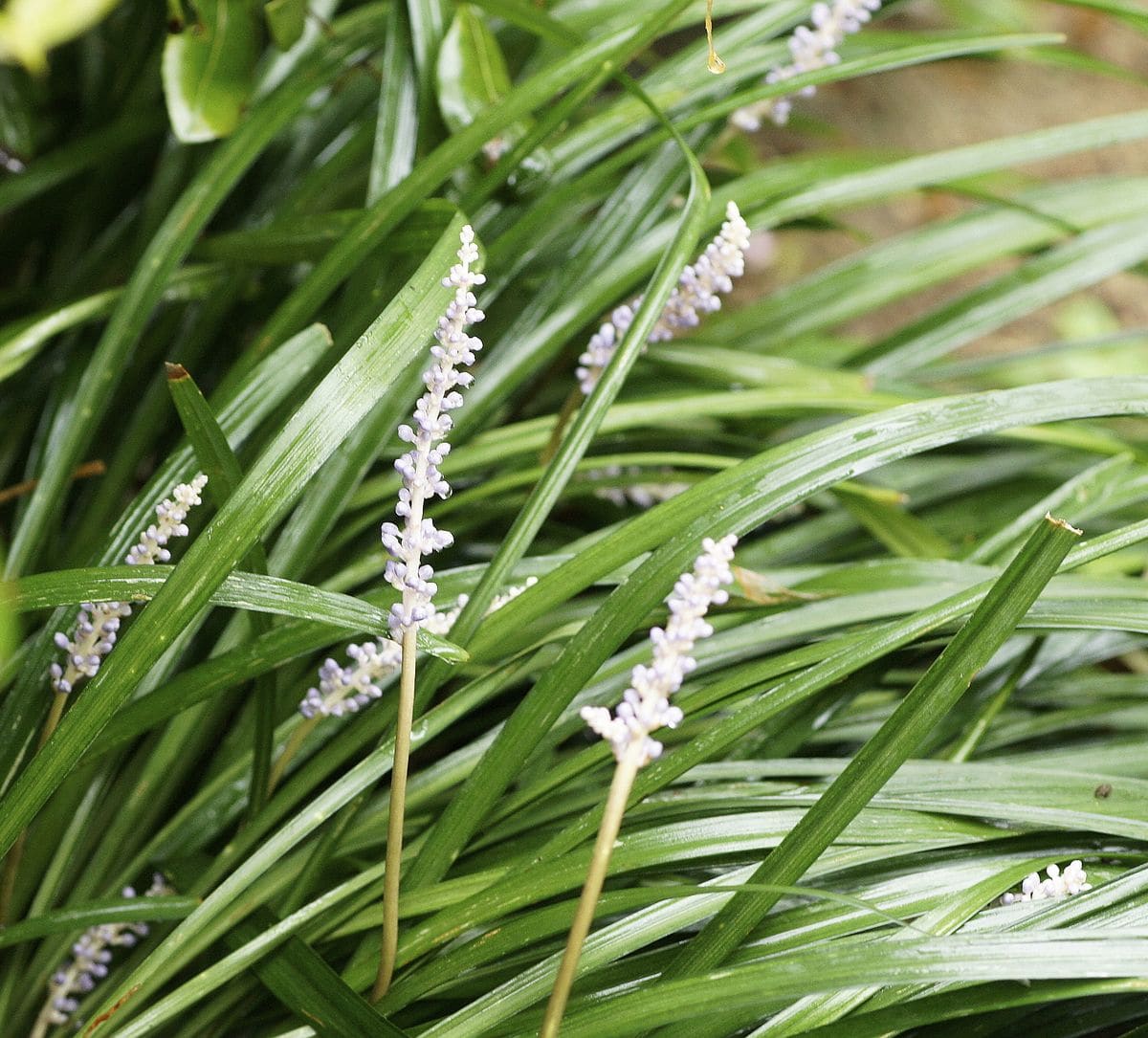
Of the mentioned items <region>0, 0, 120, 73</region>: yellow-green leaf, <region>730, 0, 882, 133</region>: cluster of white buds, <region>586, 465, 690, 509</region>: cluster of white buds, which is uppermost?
<region>730, 0, 882, 133</region>: cluster of white buds

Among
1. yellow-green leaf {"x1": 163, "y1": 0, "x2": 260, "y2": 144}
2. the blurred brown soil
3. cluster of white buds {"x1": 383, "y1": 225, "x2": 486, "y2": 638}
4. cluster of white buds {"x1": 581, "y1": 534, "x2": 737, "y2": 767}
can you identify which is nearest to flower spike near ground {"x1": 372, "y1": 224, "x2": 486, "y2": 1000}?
cluster of white buds {"x1": 383, "y1": 225, "x2": 486, "y2": 638}

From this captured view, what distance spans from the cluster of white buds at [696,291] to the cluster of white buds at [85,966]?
0.49 meters

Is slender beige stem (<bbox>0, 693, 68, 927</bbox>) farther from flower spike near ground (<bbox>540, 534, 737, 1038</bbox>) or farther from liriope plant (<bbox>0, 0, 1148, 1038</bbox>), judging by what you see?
flower spike near ground (<bbox>540, 534, 737, 1038</bbox>)

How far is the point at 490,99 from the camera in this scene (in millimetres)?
842

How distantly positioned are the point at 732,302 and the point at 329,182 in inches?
35.1

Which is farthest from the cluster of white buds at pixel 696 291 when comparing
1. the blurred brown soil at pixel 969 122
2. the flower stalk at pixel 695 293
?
the blurred brown soil at pixel 969 122

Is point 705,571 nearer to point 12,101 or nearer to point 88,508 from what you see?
point 88,508

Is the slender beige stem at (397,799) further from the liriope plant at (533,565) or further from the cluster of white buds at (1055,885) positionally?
the cluster of white buds at (1055,885)

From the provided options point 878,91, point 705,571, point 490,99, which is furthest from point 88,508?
point 878,91

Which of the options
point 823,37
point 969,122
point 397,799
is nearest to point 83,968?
point 397,799

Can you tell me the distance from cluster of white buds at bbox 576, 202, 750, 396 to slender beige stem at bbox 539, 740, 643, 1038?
330 millimetres

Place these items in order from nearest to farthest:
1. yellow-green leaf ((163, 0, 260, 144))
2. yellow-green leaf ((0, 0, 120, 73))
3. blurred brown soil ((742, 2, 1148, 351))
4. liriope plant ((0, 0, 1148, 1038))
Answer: yellow-green leaf ((0, 0, 120, 73)), liriope plant ((0, 0, 1148, 1038)), yellow-green leaf ((163, 0, 260, 144)), blurred brown soil ((742, 2, 1148, 351))

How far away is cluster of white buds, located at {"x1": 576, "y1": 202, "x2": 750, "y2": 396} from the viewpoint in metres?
0.67

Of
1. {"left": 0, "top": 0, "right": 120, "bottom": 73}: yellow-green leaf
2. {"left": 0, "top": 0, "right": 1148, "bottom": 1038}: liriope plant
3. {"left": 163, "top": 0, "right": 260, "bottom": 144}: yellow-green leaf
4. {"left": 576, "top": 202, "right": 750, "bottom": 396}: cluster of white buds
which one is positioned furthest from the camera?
{"left": 163, "top": 0, "right": 260, "bottom": 144}: yellow-green leaf
